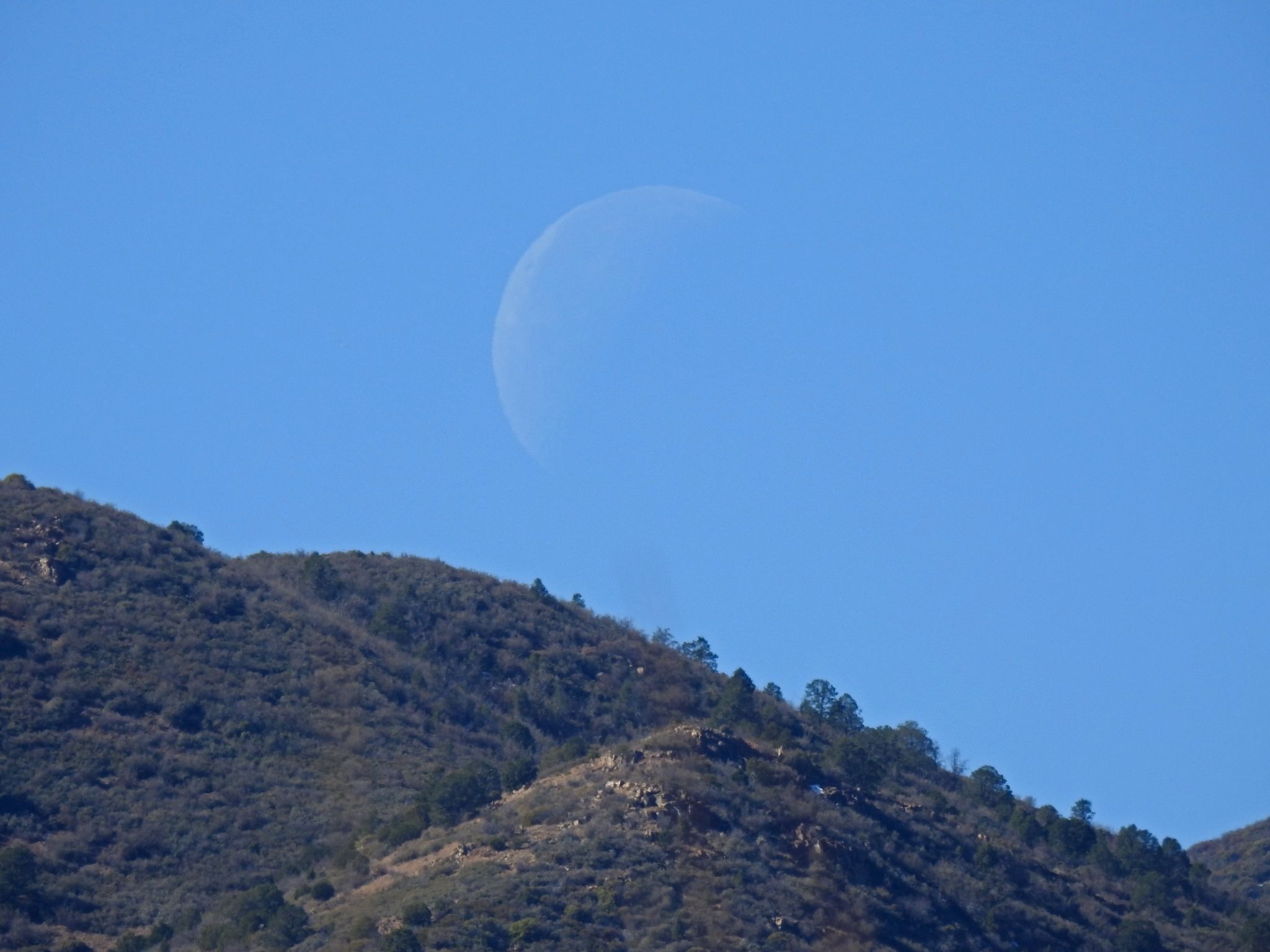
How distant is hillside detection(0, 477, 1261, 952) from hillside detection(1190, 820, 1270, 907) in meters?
10.6

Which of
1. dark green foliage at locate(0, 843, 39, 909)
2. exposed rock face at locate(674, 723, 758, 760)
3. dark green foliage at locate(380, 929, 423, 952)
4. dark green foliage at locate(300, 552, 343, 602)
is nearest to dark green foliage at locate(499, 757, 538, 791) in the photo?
exposed rock face at locate(674, 723, 758, 760)

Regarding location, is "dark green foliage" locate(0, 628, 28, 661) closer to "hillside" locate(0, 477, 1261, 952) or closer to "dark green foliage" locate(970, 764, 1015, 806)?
"hillside" locate(0, 477, 1261, 952)

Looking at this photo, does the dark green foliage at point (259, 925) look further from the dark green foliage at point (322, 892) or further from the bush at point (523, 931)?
the bush at point (523, 931)

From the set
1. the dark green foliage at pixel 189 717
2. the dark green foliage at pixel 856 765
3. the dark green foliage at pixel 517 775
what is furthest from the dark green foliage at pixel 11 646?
the dark green foliage at pixel 856 765

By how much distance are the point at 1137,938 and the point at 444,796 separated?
67.1 feet

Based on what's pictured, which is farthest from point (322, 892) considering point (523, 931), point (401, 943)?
point (523, 931)

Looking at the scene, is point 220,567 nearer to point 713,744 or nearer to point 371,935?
point 713,744

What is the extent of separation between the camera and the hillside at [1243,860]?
65.9 metres

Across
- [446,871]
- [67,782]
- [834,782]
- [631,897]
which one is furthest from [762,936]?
[67,782]

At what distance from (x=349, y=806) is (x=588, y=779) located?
9.82 meters

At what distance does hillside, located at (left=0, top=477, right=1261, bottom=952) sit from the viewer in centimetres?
3625

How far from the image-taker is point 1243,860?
7306 cm

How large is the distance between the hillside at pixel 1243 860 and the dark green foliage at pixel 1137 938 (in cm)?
2030

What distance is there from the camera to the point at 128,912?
131 ft
